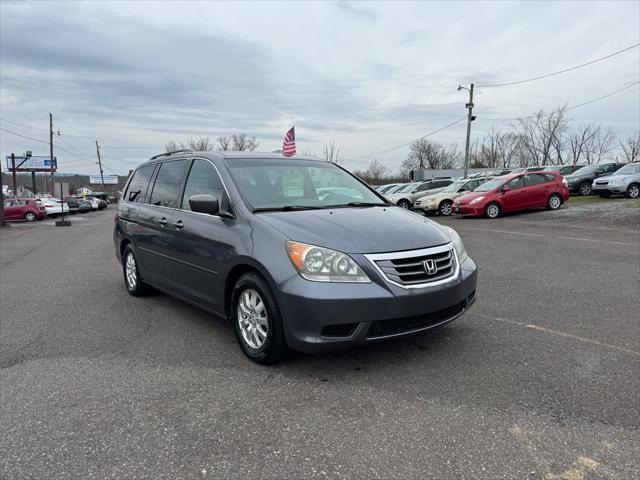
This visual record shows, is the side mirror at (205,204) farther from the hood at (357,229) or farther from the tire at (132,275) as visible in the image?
the tire at (132,275)

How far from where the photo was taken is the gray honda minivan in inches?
130

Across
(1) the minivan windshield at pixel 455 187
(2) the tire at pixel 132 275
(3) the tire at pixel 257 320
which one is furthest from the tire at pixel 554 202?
(3) the tire at pixel 257 320

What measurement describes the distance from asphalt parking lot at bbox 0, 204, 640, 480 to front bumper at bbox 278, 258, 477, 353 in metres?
0.35

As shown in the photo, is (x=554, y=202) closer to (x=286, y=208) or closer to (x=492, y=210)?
(x=492, y=210)

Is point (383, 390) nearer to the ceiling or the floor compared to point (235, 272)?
nearer to the floor

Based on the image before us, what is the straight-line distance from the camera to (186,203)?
478 centimetres

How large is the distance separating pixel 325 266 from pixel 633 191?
71.0 ft

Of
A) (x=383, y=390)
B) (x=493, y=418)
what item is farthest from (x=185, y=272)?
(x=493, y=418)

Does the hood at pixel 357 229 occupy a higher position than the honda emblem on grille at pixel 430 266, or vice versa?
the hood at pixel 357 229

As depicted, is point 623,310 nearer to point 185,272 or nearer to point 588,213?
point 185,272

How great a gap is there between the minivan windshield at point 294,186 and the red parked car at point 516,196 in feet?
45.5

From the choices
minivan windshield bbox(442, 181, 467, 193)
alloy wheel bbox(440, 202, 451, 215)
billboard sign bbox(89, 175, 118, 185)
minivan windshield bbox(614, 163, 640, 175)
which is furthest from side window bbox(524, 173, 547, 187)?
billboard sign bbox(89, 175, 118, 185)

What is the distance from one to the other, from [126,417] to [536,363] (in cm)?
301

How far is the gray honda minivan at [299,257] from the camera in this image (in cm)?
330
